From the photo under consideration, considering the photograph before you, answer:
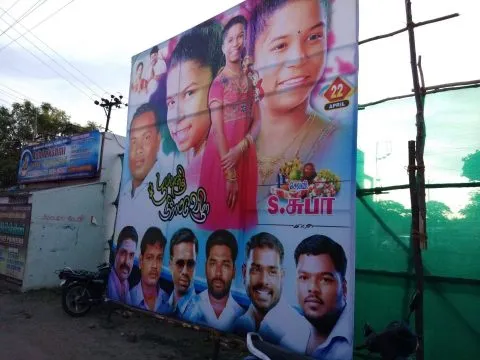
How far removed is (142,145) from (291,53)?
371 centimetres

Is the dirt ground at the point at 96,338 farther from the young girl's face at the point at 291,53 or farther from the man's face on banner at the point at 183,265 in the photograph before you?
the young girl's face at the point at 291,53

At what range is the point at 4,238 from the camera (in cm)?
1083

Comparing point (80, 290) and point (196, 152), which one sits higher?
point (196, 152)

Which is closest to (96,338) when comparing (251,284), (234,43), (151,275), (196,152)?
(151,275)

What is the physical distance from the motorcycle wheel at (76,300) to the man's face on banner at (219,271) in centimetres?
312

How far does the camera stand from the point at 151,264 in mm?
7289

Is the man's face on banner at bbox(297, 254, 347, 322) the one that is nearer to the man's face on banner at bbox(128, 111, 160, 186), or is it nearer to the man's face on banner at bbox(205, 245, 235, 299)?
the man's face on banner at bbox(205, 245, 235, 299)

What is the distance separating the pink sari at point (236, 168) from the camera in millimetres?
5938

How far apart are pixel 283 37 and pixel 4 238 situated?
30.2 ft

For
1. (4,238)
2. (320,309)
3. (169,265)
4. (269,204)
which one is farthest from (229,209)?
(4,238)

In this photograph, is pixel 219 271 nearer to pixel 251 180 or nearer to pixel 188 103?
pixel 251 180

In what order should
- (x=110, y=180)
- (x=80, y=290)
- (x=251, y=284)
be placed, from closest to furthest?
(x=251, y=284), (x=80, y=290), (x=110, y=180)

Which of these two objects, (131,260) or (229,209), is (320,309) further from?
(131,260)

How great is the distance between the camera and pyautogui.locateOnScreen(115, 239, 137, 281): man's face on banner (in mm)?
7730
